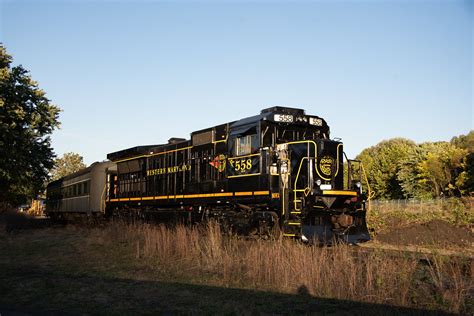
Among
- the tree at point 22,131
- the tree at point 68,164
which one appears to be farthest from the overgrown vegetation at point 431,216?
the tree at point 68,164

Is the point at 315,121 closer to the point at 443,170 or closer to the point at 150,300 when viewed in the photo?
the point at 150,300

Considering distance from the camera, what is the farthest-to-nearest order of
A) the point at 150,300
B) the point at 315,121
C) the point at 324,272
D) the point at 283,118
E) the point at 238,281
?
1. the point at 315,121
2. the point at 283,118
3. the point at 238,281
4. the point at 324,272
5. the point at 150,300

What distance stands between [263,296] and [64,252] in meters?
8.17

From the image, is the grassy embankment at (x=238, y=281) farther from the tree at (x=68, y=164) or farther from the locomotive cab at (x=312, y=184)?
the tree at (x=68, y=164)

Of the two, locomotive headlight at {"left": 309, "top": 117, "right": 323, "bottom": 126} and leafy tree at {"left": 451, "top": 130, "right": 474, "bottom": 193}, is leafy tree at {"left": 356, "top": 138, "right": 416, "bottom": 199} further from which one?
locomotive headlight at {"left": 309, "top": 117, "right": 323, "bottom": 126}

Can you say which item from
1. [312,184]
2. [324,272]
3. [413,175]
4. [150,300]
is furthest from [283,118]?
[413,175]

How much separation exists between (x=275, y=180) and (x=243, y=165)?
4.87 feet

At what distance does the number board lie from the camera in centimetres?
1364

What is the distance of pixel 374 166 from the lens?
76.1 meters

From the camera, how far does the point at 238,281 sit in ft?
26.2

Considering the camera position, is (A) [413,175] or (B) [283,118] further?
(A) [413,175]

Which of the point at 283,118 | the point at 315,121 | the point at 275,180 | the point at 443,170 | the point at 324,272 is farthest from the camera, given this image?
the point at 443,170

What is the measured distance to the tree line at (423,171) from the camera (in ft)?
202

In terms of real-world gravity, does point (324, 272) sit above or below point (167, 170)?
→ below
